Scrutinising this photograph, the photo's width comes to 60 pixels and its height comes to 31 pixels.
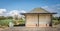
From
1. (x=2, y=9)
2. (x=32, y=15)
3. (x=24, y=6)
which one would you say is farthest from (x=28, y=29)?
(x=2, y=9)

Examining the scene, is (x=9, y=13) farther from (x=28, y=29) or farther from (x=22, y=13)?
(x=28, y=29)

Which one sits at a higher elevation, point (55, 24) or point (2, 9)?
point (2, 9)

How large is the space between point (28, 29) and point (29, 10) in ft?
1.41

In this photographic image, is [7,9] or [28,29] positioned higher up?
[7,9]

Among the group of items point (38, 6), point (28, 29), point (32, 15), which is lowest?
point (28, 29)

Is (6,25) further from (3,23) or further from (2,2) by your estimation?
(2,2)

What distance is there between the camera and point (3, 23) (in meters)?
3.27

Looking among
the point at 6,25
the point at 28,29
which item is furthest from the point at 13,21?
the point at 28,29

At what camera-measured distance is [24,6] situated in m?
3.32

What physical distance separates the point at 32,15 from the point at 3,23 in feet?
2.21

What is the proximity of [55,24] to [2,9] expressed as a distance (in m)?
1.24

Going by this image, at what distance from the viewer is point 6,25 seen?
129 inches

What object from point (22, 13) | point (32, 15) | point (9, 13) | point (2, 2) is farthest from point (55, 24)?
point (2, 2)

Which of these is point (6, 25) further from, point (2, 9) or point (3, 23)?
point (2, 9)
